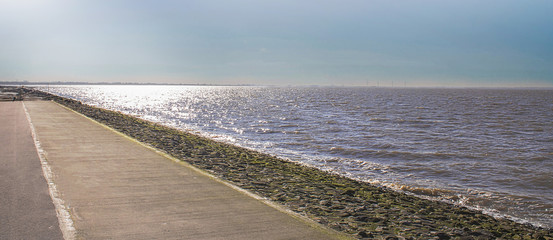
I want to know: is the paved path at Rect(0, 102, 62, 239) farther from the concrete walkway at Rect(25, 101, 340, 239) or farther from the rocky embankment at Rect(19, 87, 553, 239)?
the rocky embankment at Rect(19, 87, 553, 239)

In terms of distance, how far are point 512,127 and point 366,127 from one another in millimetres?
10414

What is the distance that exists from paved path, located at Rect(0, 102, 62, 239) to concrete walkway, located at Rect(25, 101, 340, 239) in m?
0.27

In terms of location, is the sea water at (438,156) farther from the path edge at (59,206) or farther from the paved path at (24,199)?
the paved path at (24,199)

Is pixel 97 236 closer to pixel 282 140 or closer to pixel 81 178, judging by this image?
pixel 81 178

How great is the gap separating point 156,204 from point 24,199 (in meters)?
2.13

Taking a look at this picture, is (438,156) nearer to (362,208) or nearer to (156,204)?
(362,208)

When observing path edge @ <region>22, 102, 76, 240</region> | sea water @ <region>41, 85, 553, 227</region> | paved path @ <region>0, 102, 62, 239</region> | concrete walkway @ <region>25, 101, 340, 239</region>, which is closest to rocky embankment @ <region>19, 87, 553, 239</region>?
concrete walkway @ <region>25, 101, 340, 239</region>

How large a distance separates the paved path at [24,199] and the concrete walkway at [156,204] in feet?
0.90

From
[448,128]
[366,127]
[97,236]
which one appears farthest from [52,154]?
[448,128]

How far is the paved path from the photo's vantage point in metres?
5.24

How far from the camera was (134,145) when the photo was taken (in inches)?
510

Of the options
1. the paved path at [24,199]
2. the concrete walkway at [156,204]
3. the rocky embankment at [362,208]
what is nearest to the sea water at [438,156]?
the rocky embankment at [362,208]

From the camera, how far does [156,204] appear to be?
657 centimetres

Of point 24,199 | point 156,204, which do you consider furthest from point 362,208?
point 24,199
